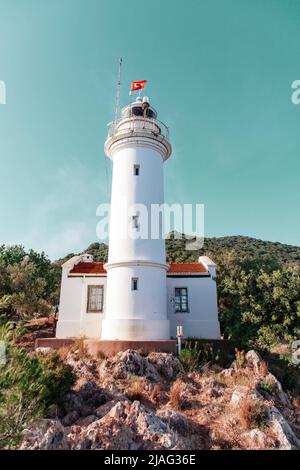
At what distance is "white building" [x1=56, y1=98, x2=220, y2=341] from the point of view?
1450 cm

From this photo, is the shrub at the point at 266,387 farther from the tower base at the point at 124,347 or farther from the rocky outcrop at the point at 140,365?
the tower base at the point at 124,347

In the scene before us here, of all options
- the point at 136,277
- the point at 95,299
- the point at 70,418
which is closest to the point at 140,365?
the point at 70,418

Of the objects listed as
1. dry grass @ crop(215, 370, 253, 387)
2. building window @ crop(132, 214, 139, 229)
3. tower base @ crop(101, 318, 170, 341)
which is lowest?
dry grass @ crop(215, 370, 253, 387)

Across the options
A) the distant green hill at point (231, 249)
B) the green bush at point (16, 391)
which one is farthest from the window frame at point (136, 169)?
the distant green hill at point (231, 249)

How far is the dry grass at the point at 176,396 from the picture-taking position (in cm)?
1002

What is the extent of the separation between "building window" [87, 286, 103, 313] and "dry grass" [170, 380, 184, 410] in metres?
6.78

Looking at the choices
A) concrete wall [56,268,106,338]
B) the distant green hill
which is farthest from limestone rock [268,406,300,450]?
the distant green hill

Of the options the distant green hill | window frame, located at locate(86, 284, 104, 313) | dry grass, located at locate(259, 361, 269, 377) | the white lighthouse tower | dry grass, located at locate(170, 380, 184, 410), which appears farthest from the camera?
the distant green hill

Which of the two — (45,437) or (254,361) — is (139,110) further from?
(45,437)

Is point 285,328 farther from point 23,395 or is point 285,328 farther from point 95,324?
point 23,395

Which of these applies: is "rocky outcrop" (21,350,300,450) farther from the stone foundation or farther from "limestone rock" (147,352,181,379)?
the stone foundation

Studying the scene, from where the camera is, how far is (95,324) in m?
16.3

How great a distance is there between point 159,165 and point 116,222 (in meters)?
4.15

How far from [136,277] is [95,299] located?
3.51 meters
